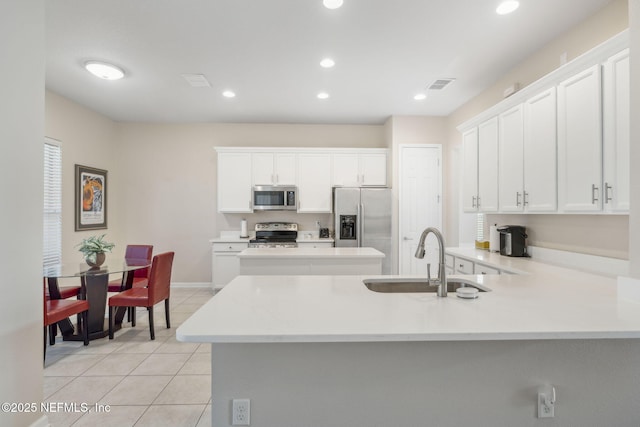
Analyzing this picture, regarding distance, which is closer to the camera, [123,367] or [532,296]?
[532,296]

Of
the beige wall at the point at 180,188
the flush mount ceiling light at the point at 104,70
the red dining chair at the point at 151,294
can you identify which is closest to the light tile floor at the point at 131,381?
the red dining chair at the point at 151,294

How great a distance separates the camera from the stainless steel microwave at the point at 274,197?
5371 mm

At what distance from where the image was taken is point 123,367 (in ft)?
9.14

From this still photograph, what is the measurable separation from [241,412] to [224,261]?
4.04 m

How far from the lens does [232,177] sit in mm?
5457

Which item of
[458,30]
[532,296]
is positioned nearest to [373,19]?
[458,30]

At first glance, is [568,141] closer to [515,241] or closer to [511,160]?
[511,160]

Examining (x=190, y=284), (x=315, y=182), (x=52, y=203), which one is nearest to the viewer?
(x=52, y=203)

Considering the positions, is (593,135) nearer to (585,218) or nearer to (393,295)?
(585,218)

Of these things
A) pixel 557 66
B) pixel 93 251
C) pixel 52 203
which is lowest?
pixel 93 251

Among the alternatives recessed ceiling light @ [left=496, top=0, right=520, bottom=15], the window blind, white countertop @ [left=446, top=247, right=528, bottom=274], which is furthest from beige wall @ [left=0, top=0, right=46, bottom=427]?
white countertop @ [left=446, top=247, right=528, bottom=274]

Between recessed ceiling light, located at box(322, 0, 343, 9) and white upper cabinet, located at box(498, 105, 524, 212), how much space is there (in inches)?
71.9

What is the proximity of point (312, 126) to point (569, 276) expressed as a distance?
4499 millimetres

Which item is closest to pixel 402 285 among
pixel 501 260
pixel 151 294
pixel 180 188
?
pixel 501 260
